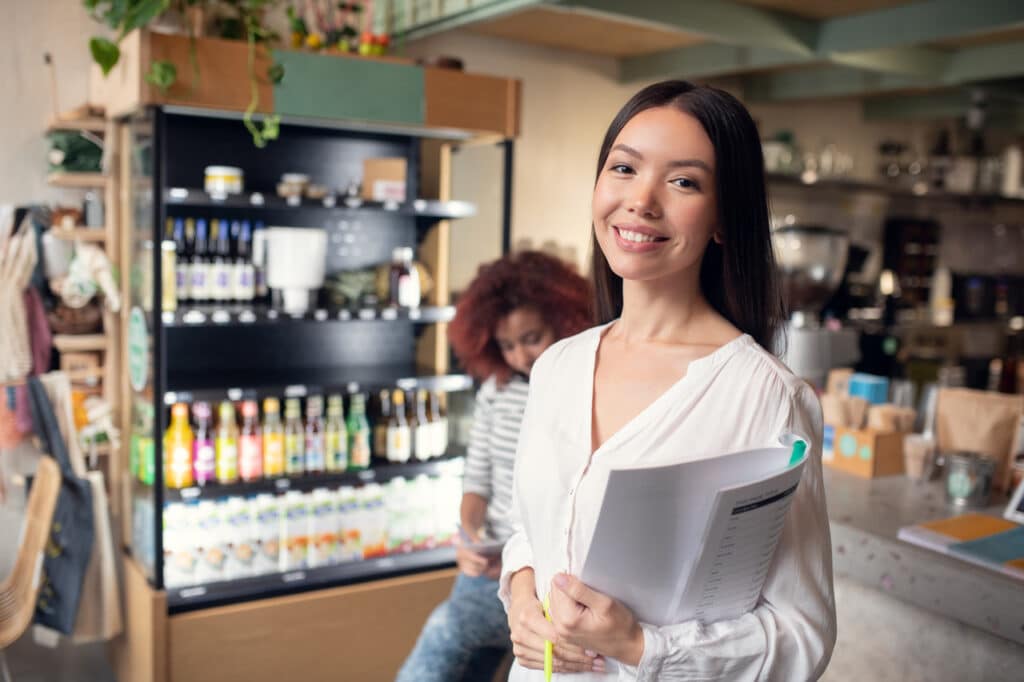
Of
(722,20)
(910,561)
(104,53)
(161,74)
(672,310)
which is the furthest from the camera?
(722,20)

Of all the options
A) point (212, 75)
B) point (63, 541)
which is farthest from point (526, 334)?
point (63, 541)

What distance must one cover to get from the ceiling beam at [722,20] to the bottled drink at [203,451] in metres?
2.13

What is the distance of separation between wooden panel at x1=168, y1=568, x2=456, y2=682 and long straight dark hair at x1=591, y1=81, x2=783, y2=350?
264 centimetres

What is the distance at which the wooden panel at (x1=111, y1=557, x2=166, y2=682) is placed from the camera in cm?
324

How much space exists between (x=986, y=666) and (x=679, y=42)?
3721 millimetres

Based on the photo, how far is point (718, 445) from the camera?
3.85 feet

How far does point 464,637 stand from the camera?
247cm

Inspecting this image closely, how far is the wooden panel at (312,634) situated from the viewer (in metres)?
3.33

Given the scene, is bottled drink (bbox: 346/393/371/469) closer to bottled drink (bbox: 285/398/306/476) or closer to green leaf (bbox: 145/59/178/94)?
bottled drink (bbox: 285/398/306/476)

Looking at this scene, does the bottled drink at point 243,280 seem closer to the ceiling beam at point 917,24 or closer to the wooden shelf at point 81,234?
the wooden shelf at point 81,234

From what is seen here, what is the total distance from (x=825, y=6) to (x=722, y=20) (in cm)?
48

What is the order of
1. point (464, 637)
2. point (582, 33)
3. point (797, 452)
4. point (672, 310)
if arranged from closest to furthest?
point (797, 452) → point (672, 310) → point (464, 637) → point (582, 33)

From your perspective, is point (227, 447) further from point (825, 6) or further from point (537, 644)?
point (825, 6)

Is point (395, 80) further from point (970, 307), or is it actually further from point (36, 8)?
point (970, 307)
